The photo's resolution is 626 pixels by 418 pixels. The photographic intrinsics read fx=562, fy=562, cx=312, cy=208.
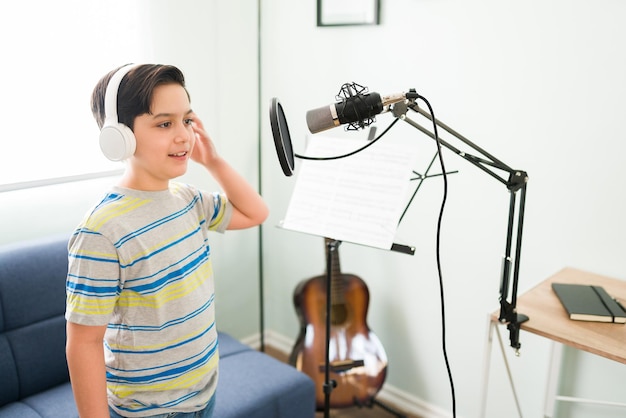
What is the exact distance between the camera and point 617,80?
1592mm

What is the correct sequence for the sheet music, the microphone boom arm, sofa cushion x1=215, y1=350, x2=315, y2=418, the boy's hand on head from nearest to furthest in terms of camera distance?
the microphone boom arm → the boy's hand on head → the sheet music → sofa cushion x1=215, y1=350, x2=315, y2=418

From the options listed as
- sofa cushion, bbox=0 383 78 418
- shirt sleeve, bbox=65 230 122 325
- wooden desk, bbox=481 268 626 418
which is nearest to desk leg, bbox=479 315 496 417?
wooden desk, bbox=481 268 626 418

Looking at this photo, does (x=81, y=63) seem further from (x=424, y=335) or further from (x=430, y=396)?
(x=430, y=396)

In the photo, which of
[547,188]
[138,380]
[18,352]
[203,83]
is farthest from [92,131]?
[547,188]

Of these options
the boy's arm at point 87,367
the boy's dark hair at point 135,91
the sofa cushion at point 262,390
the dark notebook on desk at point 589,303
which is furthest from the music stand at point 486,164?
the sofa cushion at point 262,390

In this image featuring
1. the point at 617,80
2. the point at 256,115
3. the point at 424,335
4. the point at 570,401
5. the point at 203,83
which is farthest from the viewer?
the point at 256,115

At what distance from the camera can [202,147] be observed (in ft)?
4.43

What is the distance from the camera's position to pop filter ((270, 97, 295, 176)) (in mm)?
1047

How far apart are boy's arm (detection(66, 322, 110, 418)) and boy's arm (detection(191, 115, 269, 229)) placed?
18.8 inches

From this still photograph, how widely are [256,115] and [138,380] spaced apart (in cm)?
164

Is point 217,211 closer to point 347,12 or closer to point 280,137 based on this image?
point 280,137

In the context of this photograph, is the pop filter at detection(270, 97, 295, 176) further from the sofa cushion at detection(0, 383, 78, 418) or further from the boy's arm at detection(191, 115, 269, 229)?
the sofa cushion at detection(0, 383, 78, 418)

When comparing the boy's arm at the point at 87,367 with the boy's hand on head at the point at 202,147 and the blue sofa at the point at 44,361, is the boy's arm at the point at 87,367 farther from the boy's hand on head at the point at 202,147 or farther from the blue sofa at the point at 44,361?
the blue sofa at the point at 44,361

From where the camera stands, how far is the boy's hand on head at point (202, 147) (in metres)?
1.33
